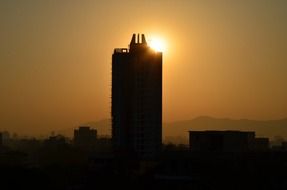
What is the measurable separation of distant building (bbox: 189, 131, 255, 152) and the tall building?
32.5ft

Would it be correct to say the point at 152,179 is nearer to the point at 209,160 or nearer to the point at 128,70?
the point at 209,160

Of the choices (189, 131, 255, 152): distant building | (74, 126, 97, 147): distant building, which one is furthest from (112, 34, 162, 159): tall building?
(74, 126, 97, 147): distant building

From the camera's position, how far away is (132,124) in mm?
77000

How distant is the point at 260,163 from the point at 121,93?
32533 mm

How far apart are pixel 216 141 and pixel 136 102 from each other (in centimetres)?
1641

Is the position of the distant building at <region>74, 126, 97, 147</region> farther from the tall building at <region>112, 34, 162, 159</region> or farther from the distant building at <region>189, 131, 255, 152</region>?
the distant building at <region>189, 131, 255, 152</region>

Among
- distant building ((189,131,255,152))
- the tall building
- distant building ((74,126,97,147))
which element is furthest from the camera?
distant building ((74,126,97,147))

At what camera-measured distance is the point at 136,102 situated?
77.8m

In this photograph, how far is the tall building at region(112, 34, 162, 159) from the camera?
77.0m

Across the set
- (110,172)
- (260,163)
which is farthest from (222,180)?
(110,172)

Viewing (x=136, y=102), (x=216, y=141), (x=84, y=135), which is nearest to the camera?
(x=216, y=141)

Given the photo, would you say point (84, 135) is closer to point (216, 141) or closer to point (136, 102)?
point (136, 102)

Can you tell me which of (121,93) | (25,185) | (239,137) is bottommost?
(25,185)

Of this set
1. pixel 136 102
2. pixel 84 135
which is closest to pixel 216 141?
pixel 136 102
